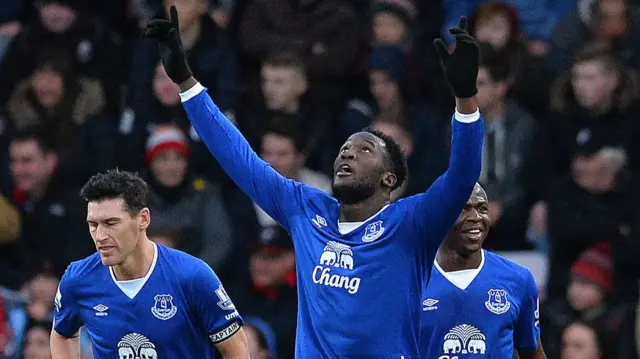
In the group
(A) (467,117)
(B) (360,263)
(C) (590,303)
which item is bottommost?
(C) (590,303)

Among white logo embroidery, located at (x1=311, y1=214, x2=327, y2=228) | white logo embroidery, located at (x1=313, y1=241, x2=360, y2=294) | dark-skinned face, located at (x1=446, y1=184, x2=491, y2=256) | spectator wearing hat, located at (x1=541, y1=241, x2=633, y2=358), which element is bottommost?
spectator wearing hat, located at (x1=541, y1=241, x2=633, y2=358)

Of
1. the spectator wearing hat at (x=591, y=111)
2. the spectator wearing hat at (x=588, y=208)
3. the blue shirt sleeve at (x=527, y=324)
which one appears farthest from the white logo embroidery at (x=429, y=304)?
the spectator wearing hat at (x=591, y=111)

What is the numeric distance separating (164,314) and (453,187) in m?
1.74

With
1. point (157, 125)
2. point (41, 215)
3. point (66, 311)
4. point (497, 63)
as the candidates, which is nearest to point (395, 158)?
point (66, 311)

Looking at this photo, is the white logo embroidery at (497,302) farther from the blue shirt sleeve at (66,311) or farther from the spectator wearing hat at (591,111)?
the spectator wearing hat at (591,111)

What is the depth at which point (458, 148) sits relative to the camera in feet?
20.5

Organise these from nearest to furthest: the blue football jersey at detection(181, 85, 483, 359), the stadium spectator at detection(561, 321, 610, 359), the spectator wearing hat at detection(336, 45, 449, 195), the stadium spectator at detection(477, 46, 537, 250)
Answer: the blue football jersey at detection(181, 85, 483, 359) → the stadium spectator at detection(561, 321, 610, 359) → the stadium spectator at detection(477, 46, 537, 250) → the spectator wearing hat at detection(336, 45, 449, 195)

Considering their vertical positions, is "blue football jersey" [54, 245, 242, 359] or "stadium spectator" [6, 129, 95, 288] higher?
"blue football jersey" [54, 245, 242, 359]

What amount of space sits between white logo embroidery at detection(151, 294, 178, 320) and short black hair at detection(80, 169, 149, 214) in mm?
457

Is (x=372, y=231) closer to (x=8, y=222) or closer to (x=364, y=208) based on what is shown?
(x=364, y=208)

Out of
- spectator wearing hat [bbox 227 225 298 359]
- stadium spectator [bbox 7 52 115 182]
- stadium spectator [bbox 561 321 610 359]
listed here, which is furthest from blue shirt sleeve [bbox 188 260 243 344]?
stadium spectator [bbox 7 52 115 182]

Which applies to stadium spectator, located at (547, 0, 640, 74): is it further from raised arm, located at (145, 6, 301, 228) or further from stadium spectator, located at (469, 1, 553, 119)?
raised arm, located at (145, 6, 301, 228)

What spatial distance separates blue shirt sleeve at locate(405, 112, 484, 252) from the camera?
623cm

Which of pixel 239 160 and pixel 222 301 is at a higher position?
pixel 239 160
